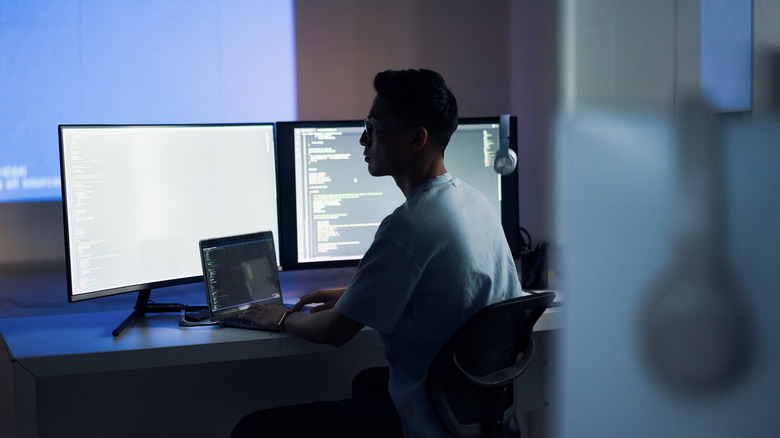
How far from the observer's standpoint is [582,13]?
629 mm

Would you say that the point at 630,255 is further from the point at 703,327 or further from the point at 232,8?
the point at 232,8

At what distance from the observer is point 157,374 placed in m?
1.95

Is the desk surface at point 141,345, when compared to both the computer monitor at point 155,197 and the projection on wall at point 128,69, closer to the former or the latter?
the computer monitor at point 155,197

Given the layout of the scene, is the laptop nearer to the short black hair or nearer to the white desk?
the white desk

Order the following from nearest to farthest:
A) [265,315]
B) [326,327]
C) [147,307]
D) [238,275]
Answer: [326,327]
[265,315]
[238,275]
[147,307]

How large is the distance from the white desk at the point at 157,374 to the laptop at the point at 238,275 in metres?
0.07

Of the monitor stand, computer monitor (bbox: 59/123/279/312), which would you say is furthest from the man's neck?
the monitor stand

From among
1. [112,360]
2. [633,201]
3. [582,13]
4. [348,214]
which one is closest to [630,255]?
[633,201]

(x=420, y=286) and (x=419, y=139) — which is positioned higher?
(x=419, y=139)

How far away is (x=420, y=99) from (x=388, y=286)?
16.3 inches

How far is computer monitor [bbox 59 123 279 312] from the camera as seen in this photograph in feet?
4.99

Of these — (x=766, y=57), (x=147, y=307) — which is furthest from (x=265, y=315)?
Result: (x=766, y=57)

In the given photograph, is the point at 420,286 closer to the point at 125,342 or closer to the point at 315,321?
the point at 315,321

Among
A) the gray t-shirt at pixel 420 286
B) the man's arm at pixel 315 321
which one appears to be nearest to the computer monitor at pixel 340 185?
the man's arm at pixel 315 321
